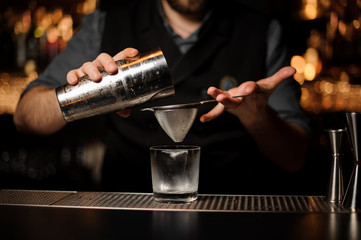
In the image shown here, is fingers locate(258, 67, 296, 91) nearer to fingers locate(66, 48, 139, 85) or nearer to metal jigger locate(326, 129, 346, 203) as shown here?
metal jigger locate(326, 129, 346, 203)

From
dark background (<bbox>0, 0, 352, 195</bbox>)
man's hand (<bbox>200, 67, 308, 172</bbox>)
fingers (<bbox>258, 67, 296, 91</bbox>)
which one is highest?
fingers (<bbox>258, 67, 296, 91</bbox>)

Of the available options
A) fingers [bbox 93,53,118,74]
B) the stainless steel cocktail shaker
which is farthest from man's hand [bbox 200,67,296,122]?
fingers [bbox 93,53,118,74]

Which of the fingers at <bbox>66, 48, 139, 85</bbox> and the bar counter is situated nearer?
the bar counter

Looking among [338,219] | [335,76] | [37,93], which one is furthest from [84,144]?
[338,219]

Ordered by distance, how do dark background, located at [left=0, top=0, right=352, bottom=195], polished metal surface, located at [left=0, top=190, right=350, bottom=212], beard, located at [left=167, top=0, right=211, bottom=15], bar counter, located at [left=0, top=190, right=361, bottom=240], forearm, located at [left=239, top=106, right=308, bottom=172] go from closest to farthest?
bar counter, located at [left=0, top=190, right=361, bottom=240] → polished metal surface, located at [left=0, top=190, right=350, bottom=212] → forearm, located at [left=239, top=106, right=308, bottom=172] → beard, located at [left=167, top=0, right=211, bottom=15] → dark background, located at [left=0, top=0, right=352, bottom=195]

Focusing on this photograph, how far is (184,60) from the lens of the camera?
1778 mm

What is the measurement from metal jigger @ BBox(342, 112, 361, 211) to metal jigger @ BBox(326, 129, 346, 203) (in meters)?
0.05

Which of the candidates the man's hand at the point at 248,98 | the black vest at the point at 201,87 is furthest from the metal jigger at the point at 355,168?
the black vest at the point at 201,87

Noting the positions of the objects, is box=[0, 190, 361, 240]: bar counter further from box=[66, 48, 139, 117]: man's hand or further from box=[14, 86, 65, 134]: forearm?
box=[14, 86, 65, 134]: forearm

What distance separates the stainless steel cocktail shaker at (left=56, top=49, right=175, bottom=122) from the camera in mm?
1027

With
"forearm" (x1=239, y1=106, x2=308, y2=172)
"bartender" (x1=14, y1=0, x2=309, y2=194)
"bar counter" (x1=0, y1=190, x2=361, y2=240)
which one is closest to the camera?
"bar counter" (x1=0, y1=190, x2=361, y2=240)

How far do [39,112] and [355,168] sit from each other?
1120mm

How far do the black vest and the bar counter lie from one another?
660 mm

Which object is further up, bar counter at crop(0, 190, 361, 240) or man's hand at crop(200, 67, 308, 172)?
man's hand at crop(200, 67, 308, 172)
